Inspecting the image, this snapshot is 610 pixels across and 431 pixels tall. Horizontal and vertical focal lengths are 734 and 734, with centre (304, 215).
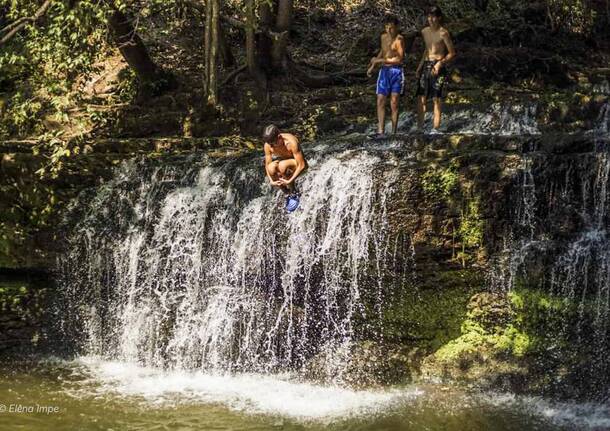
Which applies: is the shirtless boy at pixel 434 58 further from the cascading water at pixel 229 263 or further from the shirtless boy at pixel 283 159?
the shirtless boy at pixel 283 159

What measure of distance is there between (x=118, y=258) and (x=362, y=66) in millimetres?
7012

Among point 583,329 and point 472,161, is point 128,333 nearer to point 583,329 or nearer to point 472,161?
point 472,161

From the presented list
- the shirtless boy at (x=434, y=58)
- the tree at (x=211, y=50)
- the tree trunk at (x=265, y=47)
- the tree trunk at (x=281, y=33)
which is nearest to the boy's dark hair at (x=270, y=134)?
the shirtless boy at (x=434, y=58)

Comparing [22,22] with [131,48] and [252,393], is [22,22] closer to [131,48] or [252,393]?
[131,48]

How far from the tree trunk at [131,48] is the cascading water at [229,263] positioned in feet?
9.53

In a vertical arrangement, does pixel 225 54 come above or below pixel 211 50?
above

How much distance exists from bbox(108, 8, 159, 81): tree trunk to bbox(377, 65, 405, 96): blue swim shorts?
4.16 meters

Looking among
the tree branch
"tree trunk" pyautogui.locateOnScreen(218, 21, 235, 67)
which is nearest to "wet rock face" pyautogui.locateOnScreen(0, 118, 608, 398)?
the tree branch

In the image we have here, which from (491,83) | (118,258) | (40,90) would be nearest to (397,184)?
(118,258)

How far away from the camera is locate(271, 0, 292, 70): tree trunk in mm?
12875

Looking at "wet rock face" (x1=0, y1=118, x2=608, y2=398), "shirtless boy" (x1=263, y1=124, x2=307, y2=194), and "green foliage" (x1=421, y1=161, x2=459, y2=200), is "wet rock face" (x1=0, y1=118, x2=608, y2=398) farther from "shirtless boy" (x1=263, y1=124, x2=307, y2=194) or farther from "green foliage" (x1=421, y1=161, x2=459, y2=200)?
"shirtless boy" (x1=263, y1=124, x2=307, y2=194)

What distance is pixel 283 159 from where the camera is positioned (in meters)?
8.38

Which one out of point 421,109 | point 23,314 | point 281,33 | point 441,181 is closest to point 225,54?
point 281,33

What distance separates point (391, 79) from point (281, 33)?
11.5ft
